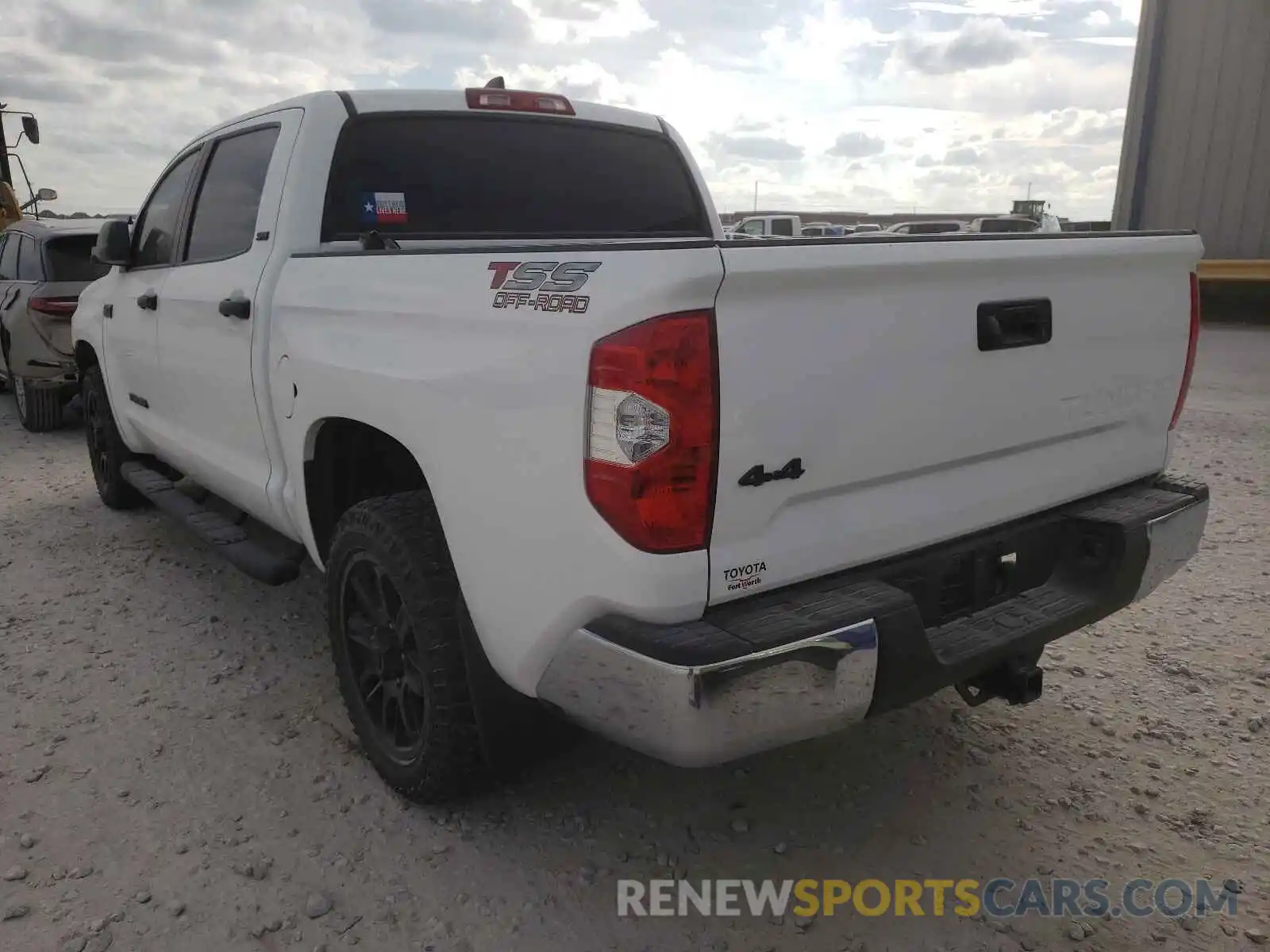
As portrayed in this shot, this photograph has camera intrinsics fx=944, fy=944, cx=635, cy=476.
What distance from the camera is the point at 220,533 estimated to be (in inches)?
147

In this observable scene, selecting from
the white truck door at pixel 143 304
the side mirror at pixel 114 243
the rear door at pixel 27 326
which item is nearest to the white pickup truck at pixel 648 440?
the white truck door at pixel 143 304

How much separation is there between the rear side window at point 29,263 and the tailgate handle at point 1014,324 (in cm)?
809

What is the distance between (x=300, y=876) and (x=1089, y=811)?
2175 mm

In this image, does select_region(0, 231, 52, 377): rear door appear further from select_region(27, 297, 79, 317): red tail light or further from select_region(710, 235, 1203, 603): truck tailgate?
select_region(710, 235, 1203, 603): truck tailgate

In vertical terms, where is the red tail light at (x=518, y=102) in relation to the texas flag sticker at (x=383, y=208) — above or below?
above

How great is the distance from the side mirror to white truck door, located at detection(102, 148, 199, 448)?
0.33 ft

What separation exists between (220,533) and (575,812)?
1.93 meters

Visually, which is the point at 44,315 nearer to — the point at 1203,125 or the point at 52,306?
the point at 52,306

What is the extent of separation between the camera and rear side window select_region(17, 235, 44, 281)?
311 inches

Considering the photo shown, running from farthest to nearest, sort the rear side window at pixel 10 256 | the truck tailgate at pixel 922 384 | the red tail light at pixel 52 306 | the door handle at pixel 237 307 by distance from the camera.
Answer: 1. the rear side window at pixel 10 256
2. the red tail light at pixel 52 306
3. the door handle at pixel 237 307
4. the truck tailgate at pixel 922 384

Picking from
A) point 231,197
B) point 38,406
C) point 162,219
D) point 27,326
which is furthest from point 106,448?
point 38,406

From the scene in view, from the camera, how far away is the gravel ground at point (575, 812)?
2.28 meters

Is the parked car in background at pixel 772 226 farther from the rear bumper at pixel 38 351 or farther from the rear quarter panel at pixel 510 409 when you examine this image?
the rear quarter panel at pixel 510 409

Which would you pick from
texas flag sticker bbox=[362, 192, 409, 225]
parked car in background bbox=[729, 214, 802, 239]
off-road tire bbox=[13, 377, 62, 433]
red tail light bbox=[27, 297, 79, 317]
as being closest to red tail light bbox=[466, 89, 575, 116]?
texas flag sticker bbox=[362, 192, 409, 225]
